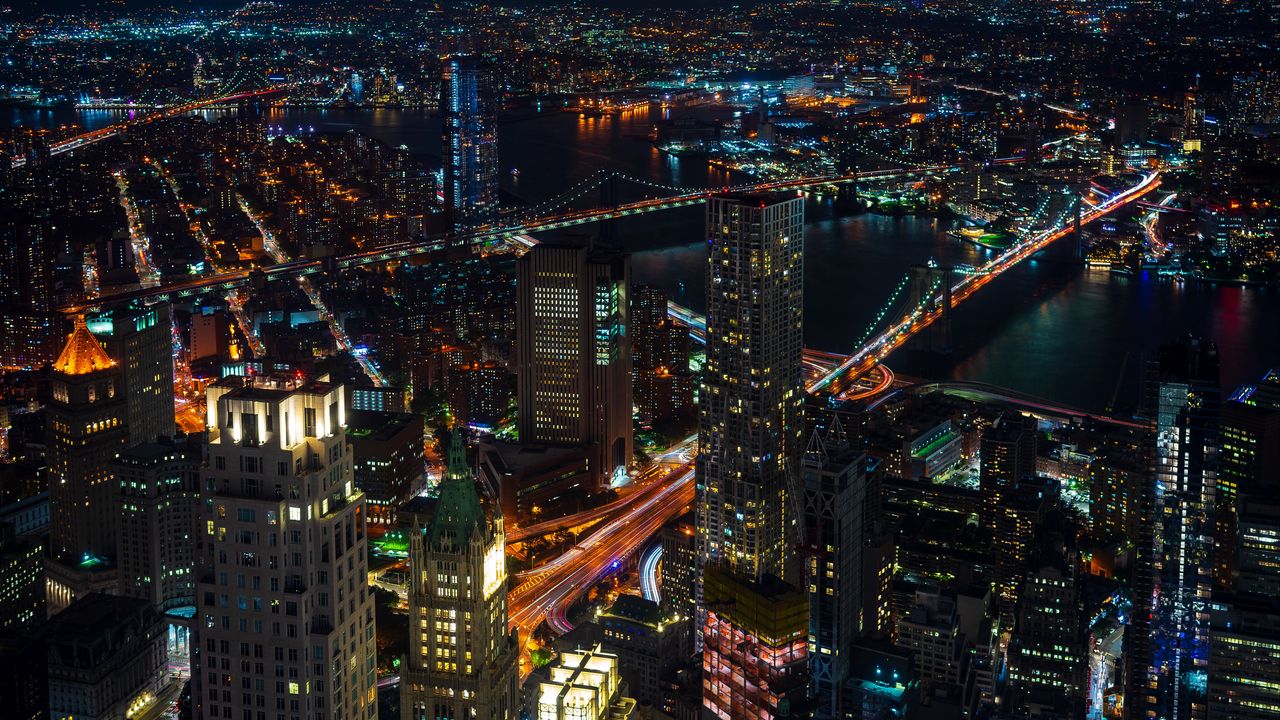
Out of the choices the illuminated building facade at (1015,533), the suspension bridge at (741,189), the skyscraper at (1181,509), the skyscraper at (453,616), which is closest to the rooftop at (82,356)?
the skyscraper at (453,616)

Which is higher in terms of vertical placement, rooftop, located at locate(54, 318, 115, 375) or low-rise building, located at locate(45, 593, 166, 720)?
rooftop, located at locate(54, 318, 115, 375)

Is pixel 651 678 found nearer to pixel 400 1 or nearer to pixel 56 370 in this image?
pixel 56 370

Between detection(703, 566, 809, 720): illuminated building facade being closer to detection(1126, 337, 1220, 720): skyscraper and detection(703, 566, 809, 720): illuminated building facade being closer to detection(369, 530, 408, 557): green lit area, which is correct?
detection(1126, 337, 1220, 720): skyscraper

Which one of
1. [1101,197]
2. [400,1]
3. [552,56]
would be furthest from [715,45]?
[1101,197]

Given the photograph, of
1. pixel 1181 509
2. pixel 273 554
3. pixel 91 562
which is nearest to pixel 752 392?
pixel 1181 509

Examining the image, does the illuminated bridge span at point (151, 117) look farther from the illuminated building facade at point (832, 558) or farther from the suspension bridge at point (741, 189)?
the illuminated building facade at point (832, 558)

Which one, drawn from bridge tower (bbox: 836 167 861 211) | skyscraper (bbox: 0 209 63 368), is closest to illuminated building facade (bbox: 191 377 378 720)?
skyscraper (bbox: 0 209 63 368)
